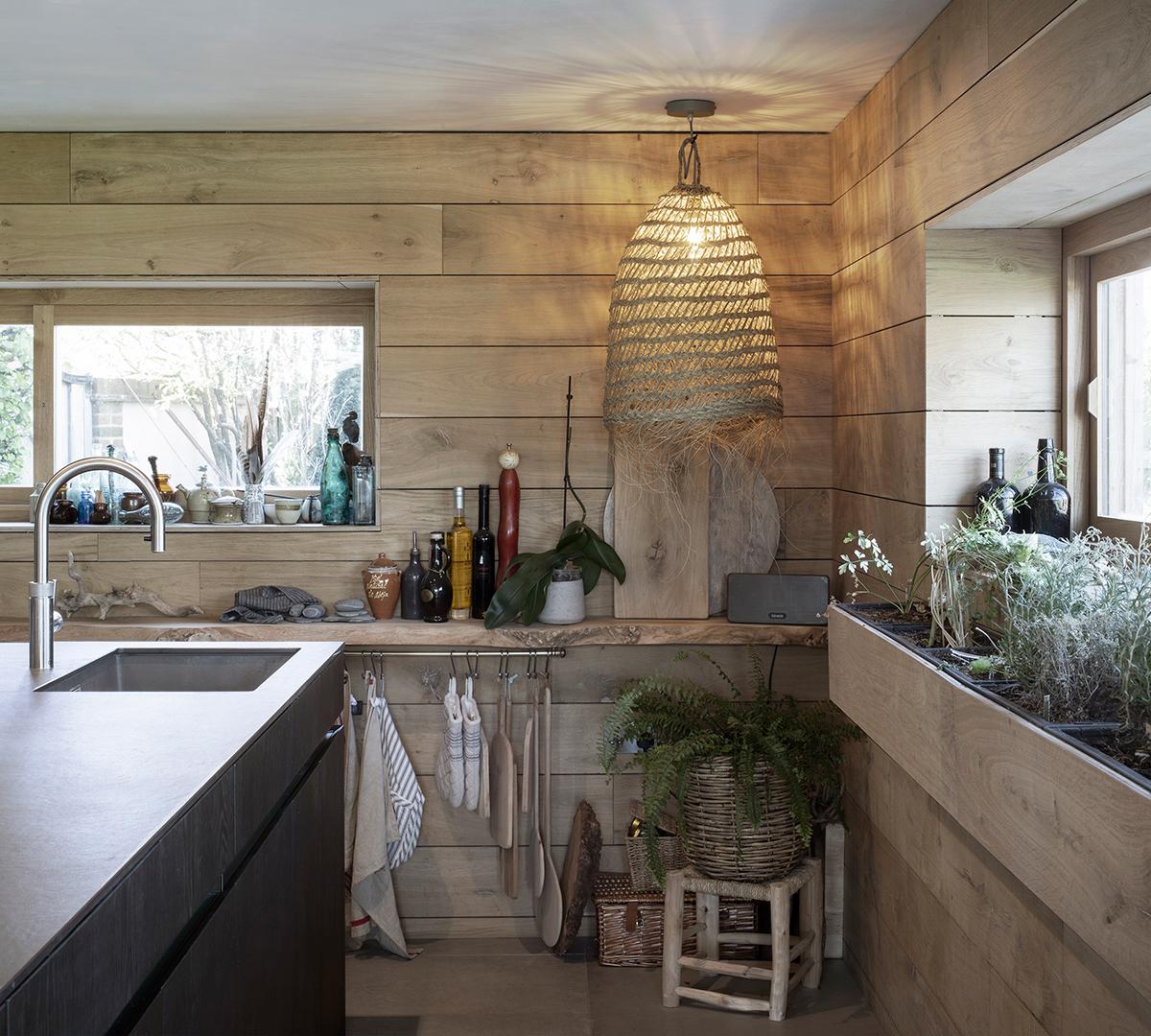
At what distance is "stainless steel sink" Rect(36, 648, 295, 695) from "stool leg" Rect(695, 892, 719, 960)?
1.32 metres

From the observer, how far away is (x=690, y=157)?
10.5ft

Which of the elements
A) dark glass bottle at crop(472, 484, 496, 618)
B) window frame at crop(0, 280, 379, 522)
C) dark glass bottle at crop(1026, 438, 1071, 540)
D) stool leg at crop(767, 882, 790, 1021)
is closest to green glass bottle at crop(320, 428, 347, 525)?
window frame at crop(0, 280, 379, 522)

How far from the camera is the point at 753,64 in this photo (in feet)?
8.87

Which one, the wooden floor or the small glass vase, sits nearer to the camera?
the wooden floor

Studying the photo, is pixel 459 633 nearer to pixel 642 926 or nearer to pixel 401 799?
pixel 401 799

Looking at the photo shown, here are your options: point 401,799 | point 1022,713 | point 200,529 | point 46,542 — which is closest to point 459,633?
point 401,799

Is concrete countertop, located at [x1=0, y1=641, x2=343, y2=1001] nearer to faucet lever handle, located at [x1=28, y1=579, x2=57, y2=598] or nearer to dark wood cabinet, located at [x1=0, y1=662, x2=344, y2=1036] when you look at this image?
dark wood cabinet, located at [x1=0, y1=662, x2=344, y2=1036]

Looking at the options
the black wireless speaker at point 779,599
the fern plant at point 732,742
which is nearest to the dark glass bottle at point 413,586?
the fern plant at point 732,742

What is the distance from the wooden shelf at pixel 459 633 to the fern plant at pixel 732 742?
0.28 feet

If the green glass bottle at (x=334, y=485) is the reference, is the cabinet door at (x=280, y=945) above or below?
below

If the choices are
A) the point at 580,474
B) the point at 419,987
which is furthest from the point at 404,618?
the point at 419,987

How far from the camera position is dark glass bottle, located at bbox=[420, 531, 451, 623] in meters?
3.22

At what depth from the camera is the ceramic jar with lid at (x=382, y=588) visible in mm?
3221

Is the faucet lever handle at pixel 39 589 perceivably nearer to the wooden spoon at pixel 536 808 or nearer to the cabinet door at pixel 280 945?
the cabinet door at pixel 280 945
